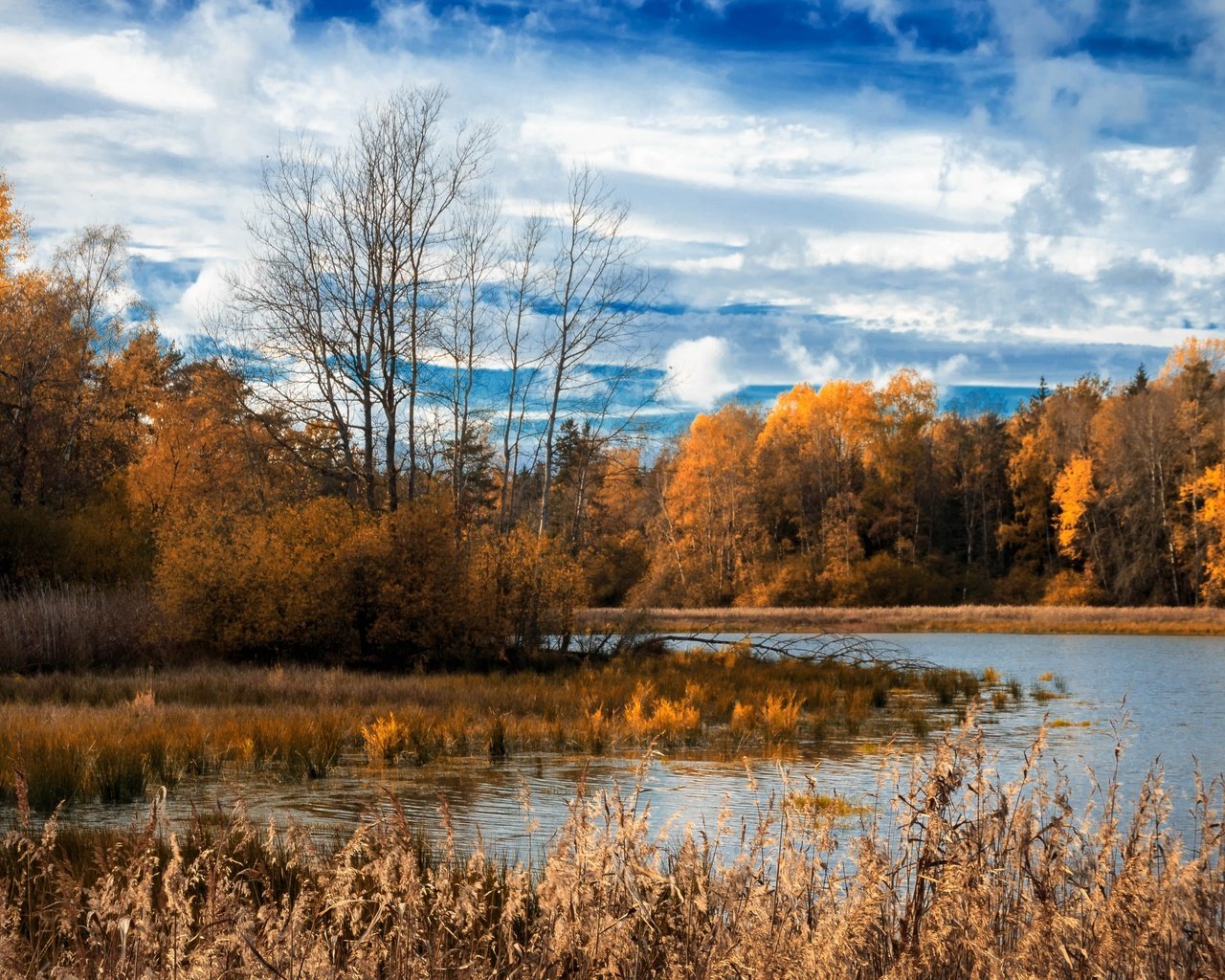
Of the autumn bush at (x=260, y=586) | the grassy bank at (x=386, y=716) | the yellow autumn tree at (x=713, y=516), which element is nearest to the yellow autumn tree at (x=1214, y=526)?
the yellow autumn tree at (x=713, y=516)

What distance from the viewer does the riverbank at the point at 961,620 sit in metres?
42.8

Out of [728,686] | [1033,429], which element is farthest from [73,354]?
[1033,429]

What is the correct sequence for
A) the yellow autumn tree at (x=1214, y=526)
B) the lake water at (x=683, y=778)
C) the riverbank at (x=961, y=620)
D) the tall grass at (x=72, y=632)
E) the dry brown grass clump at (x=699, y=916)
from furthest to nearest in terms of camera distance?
the yellow autumn tree at (x=1214, y=526) < the riverbank at (x=961, y=620) < the tall grass at (x=72, y=632) < the lake water at (x=683, y=778) < the dry brown grass clump at (x=699, y=916)

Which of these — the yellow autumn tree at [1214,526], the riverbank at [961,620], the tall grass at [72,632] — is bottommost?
the riverbank at [961,620]

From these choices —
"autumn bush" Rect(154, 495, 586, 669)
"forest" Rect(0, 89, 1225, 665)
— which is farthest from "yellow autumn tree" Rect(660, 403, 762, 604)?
"autumn bush" Rect(154, 495, 586, 669)

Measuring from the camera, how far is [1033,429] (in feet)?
221

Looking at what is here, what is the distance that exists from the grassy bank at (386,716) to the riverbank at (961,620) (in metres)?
22.7

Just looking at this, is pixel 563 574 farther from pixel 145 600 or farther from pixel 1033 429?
pixel 1033 429

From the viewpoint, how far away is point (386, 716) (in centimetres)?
1362

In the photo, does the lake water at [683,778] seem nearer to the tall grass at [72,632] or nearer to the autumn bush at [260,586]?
the autumn bush at [260,586]

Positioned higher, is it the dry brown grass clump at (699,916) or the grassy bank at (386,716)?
the dry brown grass clump at (699,916)

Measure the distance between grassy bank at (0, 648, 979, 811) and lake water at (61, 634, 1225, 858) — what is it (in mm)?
422

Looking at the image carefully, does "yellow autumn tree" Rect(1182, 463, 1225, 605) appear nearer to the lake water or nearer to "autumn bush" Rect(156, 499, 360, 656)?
the lake water

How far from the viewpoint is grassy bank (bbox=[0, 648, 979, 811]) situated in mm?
10328
